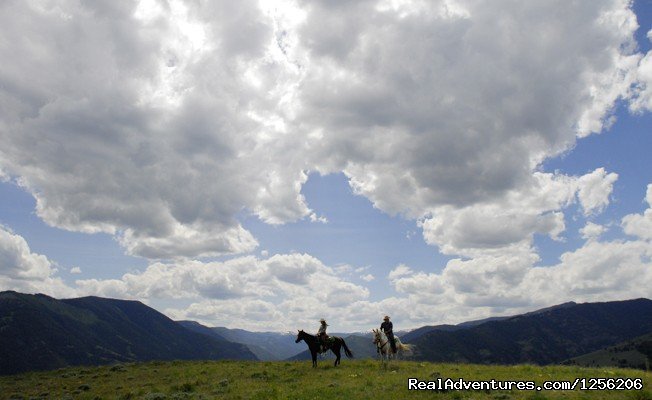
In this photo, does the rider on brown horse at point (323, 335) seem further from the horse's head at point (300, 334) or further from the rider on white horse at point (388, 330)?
the rider on white horse at point (388, 330)

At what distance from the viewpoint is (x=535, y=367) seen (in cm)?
3036

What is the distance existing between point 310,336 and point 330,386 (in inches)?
460

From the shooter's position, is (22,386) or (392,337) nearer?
(392,337)

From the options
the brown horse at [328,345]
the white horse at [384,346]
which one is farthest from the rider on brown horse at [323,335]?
the white horse at [384,346]

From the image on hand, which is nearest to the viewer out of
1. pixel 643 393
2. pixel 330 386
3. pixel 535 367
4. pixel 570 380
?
pixel 643 393

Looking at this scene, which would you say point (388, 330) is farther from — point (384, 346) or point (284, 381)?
point (284, 381)

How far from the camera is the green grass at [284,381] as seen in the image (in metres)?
22.8

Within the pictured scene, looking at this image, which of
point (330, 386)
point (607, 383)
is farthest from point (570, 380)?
point (330, 386)

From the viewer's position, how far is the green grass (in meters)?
22.8

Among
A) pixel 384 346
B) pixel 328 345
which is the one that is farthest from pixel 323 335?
pixel 384 346

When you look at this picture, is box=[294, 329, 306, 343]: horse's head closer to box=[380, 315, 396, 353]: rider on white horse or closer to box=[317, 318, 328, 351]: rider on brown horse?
box=[317, 318, 328, 351]: rider on brown horse

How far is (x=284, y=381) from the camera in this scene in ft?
97.0

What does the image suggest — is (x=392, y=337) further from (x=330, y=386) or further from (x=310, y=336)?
(x=330, y=386)

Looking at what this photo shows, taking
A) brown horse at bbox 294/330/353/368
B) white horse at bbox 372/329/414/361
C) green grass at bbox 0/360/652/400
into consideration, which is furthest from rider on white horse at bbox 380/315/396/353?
brown horse at bbox 294/330/353/368
